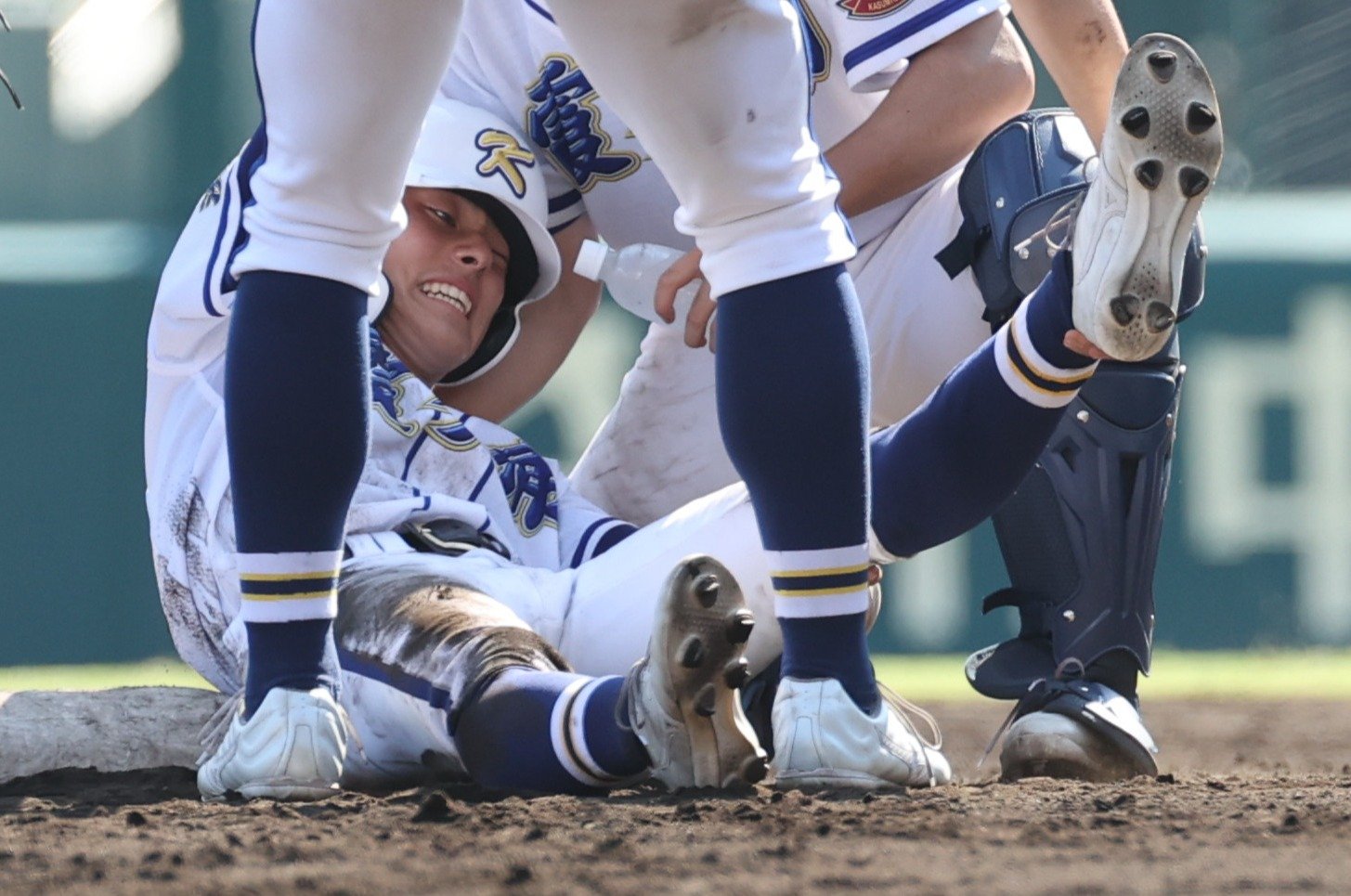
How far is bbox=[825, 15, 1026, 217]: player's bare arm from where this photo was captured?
2.43 metres

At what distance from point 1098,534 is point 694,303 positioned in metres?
0.51

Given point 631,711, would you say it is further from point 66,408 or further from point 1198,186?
point 66,408

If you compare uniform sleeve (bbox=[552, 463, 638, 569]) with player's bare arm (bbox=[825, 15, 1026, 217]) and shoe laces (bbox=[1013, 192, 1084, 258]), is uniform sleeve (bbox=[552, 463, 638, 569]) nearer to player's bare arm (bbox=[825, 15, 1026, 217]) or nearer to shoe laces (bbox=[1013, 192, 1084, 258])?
player's bare arm (bbox=[825, 15, 1026, 217])

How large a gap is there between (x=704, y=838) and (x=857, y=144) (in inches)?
50.5

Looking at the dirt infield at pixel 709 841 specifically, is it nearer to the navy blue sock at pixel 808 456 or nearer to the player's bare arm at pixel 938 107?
the navy blue sock at pixel 808 456

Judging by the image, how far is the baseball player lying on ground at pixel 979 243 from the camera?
1661mm

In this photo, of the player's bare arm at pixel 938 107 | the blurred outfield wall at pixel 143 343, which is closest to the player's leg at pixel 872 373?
the player's bare arm at pixel 938 107

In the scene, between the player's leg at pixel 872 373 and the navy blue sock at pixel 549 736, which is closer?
the navy blue sock at pixel 549 736

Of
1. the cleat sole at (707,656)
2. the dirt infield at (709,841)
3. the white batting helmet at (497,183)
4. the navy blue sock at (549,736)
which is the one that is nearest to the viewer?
the dirt infield at (709,841)

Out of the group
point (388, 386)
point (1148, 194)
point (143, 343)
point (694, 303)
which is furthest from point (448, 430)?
point (143, 343)

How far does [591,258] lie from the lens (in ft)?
8.85

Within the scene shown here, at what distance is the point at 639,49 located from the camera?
1.57 metres

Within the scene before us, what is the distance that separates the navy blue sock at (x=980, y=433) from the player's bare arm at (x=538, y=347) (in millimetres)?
978

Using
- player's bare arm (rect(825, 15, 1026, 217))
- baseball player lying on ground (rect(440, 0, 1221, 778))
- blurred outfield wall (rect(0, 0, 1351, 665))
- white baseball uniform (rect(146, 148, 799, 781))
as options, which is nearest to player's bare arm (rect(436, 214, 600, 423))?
baseball player lying on ground (rect(440, 0, 1221, 778))
